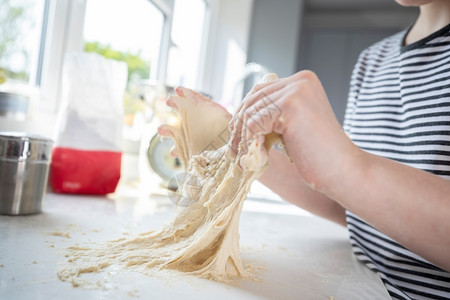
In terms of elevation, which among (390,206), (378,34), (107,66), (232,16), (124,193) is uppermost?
(378,34)

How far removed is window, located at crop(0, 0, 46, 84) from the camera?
104 cm

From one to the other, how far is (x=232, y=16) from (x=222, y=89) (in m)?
0.57

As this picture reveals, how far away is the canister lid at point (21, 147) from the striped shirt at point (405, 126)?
2.18 feet

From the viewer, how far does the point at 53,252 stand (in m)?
0.50

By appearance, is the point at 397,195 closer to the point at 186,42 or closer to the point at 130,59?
the point at 130,59

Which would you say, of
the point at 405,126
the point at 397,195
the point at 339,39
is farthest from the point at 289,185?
the point at 339,39

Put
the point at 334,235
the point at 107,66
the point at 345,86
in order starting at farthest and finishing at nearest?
1. the point at 345,86
2. the point at 107,66
3. the point at 334,235

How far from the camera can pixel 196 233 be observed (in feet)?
1.83

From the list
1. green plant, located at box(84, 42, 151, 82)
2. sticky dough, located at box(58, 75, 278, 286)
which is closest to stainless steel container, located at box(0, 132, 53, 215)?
sticky dough, located at box(58, 75, 278, 286)

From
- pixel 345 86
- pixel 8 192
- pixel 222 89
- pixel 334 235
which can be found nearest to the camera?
pixel 8 192

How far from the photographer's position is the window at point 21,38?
104 cm

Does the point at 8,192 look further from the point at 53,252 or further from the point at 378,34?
the point at 378,34

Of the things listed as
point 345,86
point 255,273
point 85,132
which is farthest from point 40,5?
point 345,86

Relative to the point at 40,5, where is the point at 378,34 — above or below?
above
